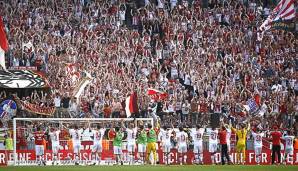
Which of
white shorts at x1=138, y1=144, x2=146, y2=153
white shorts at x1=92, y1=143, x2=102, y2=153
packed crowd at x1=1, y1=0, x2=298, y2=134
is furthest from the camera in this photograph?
packed crowd at x1=1, y1=0, x2=298, y2=134

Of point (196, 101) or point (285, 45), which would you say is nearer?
point (196, 101)

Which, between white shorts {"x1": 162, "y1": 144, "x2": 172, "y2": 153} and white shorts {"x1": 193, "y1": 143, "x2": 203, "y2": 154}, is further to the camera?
white shorts {"x1": 193, "y1": 143, "x2": 203, "y2": 154}

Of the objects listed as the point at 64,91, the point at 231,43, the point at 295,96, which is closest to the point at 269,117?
the point at 295,96

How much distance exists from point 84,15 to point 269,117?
14.1 m

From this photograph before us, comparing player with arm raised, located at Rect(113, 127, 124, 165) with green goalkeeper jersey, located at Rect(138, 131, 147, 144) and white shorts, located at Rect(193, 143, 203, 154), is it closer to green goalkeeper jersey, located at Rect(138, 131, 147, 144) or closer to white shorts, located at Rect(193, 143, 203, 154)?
green goalkeeper jersey, located at Rect(138, 131, 147, 144)

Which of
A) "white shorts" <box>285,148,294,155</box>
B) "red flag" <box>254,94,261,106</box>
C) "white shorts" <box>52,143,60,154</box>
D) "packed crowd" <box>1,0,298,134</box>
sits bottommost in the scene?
"white shorts" <box>285,148,294,155</box>

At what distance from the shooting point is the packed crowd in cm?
6575

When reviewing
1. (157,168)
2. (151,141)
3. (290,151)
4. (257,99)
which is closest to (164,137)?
(151,141)

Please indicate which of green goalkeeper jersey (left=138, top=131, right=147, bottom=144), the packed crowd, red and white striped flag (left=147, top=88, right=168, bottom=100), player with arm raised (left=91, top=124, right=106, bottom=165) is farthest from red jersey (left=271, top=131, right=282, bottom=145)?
red and white striped flag (left=147, top=88, right=168, bottom=100)

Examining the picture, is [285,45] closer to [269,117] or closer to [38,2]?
[269,117]

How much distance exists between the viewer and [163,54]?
233 feet

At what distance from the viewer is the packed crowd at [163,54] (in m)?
65.8

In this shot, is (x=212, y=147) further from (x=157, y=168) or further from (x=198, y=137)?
(x=157, y=168)

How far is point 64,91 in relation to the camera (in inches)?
2584
